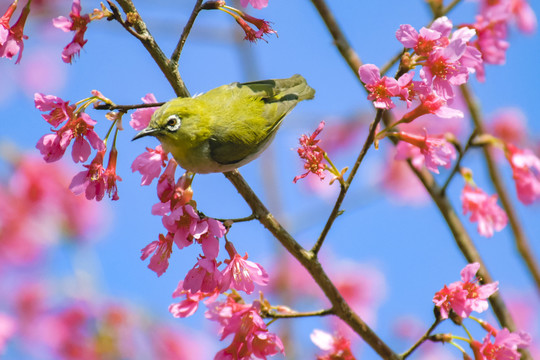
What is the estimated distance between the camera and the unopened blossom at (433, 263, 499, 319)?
7.76 feet

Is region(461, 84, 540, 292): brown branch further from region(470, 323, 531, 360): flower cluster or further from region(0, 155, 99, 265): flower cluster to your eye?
region(0, 155, 99, 265): flower cluster

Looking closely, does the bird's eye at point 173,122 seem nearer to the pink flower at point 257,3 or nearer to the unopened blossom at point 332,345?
the pink flower at point 257,3

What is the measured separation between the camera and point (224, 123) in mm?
3123

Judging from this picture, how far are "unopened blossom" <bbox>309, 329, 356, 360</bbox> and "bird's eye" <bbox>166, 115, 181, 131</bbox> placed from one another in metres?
1.14

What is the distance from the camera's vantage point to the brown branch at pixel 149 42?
7.41 feet

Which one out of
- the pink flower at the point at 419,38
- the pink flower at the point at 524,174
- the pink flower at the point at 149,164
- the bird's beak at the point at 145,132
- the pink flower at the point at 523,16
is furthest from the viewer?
the pink flower at the point at 523,16

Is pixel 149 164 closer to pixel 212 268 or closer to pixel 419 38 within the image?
pixel 212 268

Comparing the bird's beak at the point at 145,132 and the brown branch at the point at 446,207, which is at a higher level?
the brown branch at the point at 446,207

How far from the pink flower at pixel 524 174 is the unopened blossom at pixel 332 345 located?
1.58m

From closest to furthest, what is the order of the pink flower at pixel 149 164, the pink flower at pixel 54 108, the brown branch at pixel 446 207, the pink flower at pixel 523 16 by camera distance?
the pink flower at pixel 54 108 < the pink flower at pixel 149 164 < the brown branch at pixel 446 207 < the pink flower at pixel 523 16

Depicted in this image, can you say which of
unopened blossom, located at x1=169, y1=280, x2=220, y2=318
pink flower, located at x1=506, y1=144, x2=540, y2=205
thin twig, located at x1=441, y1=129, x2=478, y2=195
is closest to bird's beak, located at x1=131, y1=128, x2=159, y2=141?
unopened blossom, located at x1=169, y1=280, x2=220, y2=318

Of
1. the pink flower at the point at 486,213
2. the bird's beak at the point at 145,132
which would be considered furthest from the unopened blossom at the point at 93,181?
the pink flower at the point at 486,213

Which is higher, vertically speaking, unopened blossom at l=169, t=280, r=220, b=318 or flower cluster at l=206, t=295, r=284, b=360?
unopened blossom at l=169, t=280, r=220, b=318

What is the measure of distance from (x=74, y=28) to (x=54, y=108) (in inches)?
12.5
